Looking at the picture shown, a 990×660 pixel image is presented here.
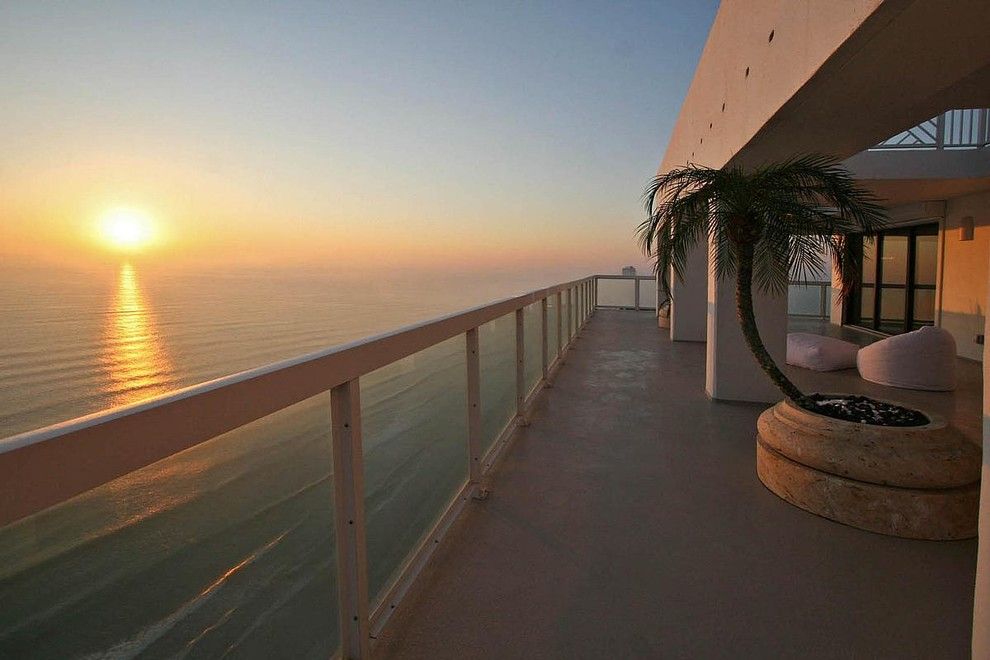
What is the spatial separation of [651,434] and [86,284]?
29019 millimetres

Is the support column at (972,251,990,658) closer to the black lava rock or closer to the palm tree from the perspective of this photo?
the black lava rock

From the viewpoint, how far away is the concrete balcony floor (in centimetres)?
173

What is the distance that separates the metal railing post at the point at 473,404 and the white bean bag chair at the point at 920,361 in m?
5.10

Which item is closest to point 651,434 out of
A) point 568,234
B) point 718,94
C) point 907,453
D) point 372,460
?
point 907,453

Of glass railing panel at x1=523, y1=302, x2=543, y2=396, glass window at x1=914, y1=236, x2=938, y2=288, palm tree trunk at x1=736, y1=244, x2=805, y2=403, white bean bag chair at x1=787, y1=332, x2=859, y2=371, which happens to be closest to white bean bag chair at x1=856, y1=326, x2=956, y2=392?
white bean bag chair at x1=787, y1=332, x2=859, y2=371

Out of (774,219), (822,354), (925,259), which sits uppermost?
(774,219)

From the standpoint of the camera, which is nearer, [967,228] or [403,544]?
[403,544]

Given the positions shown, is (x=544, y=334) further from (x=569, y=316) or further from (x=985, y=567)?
(x=985, y=567)

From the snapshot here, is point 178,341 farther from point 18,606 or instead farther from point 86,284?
point 86,284

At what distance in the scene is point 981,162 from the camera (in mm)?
6184

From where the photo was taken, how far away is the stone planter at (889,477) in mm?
2402

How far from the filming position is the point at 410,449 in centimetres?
252

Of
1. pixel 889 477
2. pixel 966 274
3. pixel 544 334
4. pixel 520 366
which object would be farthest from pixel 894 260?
pixel 889 477

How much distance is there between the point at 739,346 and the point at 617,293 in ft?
34.0
